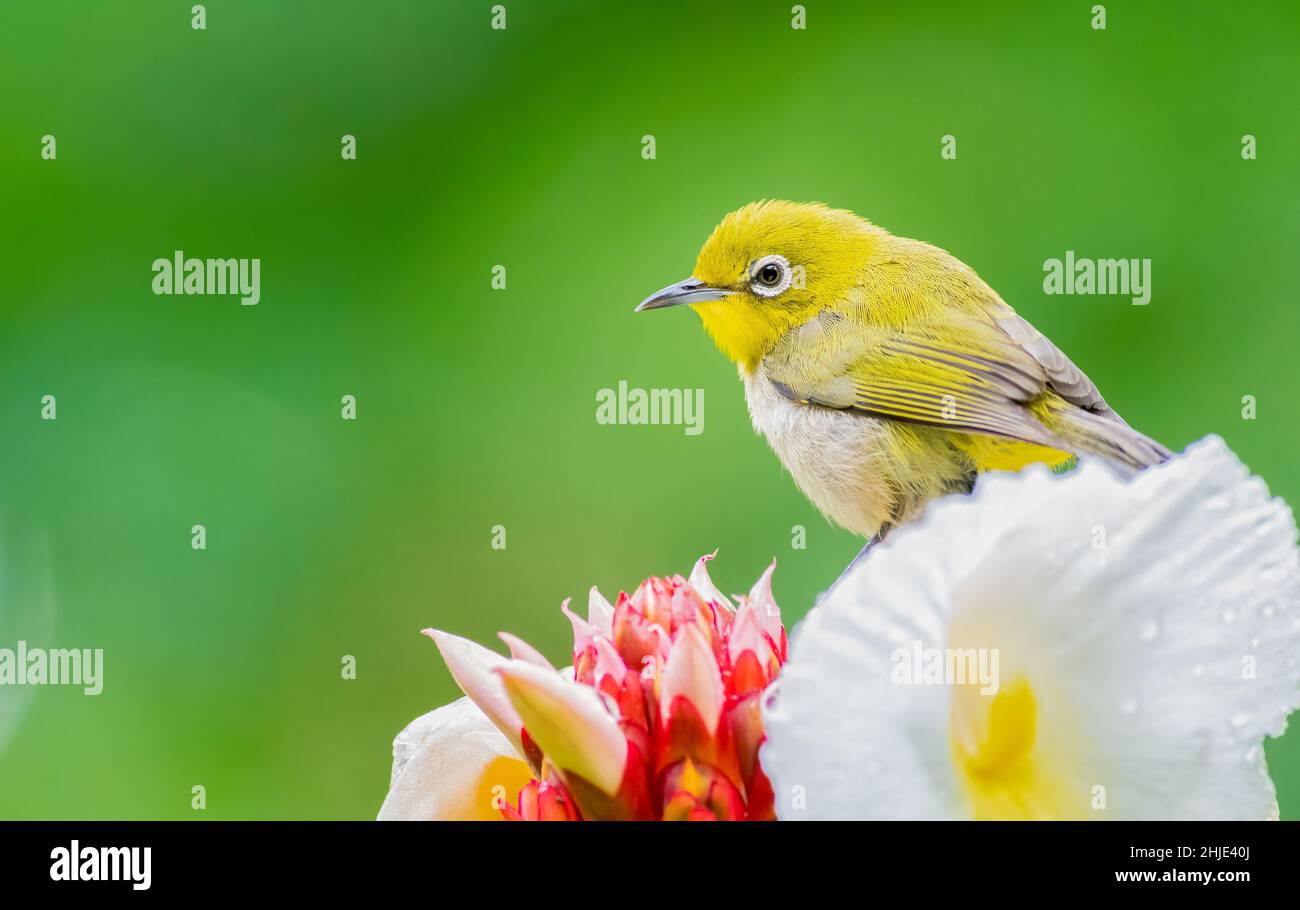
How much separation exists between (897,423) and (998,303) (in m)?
0.42

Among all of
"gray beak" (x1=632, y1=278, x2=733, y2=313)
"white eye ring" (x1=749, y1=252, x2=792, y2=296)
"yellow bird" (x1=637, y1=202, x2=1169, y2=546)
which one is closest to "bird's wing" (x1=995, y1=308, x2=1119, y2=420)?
"yellow bird" (x1=637, y1=202, x2=1169, y2=546)

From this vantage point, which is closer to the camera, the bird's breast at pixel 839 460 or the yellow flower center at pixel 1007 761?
the yellow flower center at pixel 1007 761

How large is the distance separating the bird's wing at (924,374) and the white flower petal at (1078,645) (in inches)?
53.3

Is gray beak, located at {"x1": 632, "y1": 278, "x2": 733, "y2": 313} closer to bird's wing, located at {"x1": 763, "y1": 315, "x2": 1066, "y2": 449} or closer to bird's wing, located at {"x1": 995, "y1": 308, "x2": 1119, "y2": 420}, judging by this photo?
bird's wing, located at {"x1": 763, "y1": 315, "x2": 1066, "y2": 449}

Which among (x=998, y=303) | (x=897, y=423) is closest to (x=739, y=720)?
(x=897, y=423)

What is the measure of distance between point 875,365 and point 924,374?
0.15 meters

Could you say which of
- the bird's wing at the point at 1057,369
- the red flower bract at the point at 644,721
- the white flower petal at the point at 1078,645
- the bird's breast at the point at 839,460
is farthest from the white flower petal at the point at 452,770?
the bird's wing at the point at 1057,369

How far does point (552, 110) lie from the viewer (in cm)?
409

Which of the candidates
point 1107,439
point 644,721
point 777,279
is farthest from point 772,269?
point 644,721

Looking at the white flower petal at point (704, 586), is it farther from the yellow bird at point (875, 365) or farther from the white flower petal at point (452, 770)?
the yellow bird at point (875, 365)

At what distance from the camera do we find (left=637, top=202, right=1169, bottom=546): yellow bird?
2.75 m

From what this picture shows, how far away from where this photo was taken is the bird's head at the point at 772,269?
10.7 feet

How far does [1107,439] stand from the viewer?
7.81 ft

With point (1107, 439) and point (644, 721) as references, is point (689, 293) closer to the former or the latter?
point (1107, 439)
